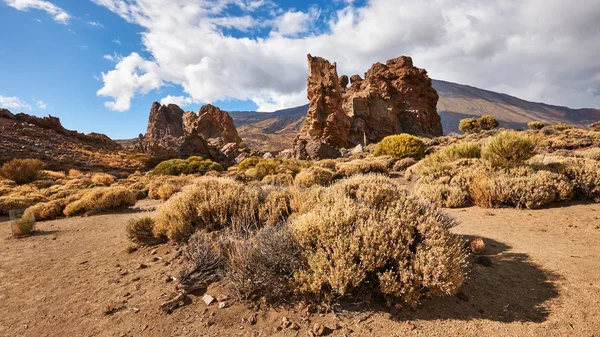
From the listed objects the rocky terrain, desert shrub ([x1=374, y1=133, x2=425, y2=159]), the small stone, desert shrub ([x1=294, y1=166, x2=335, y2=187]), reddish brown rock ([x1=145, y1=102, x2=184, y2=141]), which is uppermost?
reddish brown rock ([x1=145, y1=102, x2=184, y2=141])

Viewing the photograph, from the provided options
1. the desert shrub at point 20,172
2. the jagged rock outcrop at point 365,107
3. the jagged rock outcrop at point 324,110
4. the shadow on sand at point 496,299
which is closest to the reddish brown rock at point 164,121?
the jagged rock outcrop at point 365,107

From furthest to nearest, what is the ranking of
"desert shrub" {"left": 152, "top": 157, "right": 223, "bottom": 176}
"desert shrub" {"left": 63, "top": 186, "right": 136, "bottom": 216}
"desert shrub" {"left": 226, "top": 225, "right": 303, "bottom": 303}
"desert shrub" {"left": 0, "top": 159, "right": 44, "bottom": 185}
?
"desert shrub" {"left": 152, "top": 157, "right": 223, "bottom": 176} < "desert shrub" {"left": 0, "top": 159, "right": 44, "bottom": 185} < "desert shrub" {"left": 63, "top": 186, "right": 136, "bottom": 216} < "desert shrub" {"left": 226, "top": 225, "right": 303, "bottom": 303}

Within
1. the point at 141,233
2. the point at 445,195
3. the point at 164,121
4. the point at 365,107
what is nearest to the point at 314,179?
the point at 445,195

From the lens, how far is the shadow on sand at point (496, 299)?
2840 mm

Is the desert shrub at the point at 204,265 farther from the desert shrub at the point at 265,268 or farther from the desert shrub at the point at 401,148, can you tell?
the desert shrub at the point at 401,148

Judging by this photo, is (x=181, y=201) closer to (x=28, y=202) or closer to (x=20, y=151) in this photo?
(x=28, y=202)

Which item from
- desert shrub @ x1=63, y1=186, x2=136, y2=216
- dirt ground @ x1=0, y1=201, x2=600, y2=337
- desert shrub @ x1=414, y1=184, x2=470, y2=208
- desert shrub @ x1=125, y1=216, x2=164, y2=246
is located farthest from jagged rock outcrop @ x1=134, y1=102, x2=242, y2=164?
dirt ground @ x1=0, y1=201, x2=600, y2=337

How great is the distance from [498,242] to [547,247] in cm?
65

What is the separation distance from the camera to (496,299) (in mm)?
3125

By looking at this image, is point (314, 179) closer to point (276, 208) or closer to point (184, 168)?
point (276, 208)

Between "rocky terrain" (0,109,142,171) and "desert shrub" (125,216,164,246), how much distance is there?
2573 cm

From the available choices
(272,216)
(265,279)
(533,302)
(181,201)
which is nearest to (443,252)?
(533,302)

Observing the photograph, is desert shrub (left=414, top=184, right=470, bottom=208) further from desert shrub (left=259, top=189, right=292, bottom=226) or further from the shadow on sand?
desert shrub (left=259, top=189, right=292, bottom=226)

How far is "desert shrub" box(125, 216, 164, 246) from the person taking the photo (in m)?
5.36
